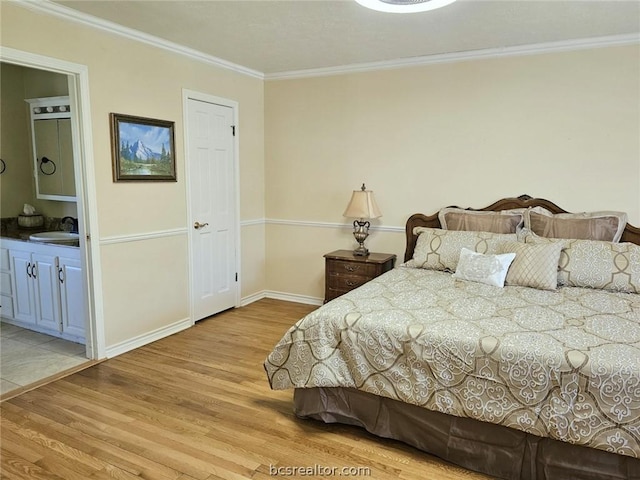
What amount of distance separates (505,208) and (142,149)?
3.09 metres

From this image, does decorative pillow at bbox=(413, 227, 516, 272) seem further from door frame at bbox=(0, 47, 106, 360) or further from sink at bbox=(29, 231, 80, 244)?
sink at bbox=(29, 231, 80, 244)

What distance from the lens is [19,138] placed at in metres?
4.32

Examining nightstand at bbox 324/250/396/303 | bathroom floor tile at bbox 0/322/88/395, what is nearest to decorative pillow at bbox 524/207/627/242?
nightstand at bbox 324/250/396/303

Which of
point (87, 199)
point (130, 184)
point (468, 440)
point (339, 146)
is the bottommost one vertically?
point (468, 440)

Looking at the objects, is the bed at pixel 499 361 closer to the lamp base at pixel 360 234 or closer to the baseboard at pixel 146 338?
the lamp base at pixel 360 234

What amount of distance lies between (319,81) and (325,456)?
11.7 feet

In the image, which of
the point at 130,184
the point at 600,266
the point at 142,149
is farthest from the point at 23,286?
the point at 600,266

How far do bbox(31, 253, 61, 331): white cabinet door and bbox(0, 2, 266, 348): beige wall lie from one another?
0.65 meters

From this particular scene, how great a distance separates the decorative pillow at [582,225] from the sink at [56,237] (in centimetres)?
376

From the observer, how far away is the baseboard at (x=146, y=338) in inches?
134

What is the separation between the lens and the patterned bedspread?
1.81 metres

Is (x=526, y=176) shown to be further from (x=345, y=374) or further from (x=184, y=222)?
(x=184, y=222)

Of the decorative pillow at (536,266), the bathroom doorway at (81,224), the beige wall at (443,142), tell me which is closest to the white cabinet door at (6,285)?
the bathroom doorway at (81,224)

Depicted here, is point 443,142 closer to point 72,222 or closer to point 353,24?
point 353,24
